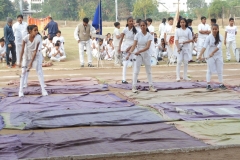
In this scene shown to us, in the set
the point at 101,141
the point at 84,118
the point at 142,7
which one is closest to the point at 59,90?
the point at 84,118

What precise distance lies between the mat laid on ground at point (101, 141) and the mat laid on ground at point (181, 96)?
2.48 m

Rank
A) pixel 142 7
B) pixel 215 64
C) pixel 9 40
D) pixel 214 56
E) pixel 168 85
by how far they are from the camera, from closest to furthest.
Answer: pixel 214 56 → pixel 215 64 → pixel 168 85 → pixel 9 40 → pixel 142 7

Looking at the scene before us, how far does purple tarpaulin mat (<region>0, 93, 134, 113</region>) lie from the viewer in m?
8.66

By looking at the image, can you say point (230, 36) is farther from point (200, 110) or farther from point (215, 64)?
point (200, 110)

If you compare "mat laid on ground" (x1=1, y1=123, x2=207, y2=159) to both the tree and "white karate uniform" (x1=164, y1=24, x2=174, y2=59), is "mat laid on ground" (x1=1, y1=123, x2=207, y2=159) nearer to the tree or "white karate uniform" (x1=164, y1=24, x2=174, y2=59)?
"white karate uniform" (x1=164, y1=24, x2=174, y2=59)

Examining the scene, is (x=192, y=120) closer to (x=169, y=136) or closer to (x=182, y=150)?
(x=169, y=136)

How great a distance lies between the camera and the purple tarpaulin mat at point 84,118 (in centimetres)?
718

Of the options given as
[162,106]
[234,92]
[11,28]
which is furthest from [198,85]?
[11,28]

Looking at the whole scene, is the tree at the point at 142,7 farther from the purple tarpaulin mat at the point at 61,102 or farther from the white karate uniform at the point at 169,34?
the purple tarpaulin mat at the point at 61,102

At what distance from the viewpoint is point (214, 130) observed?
22.2ft

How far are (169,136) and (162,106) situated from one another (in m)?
2.15

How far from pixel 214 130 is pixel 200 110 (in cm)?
148

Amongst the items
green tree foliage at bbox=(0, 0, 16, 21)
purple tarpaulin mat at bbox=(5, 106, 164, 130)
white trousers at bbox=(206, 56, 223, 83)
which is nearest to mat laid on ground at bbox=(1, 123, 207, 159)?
purple tarpaulin mat at bbox=(5, 106, 164, 130)

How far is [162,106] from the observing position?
8.51 metres
